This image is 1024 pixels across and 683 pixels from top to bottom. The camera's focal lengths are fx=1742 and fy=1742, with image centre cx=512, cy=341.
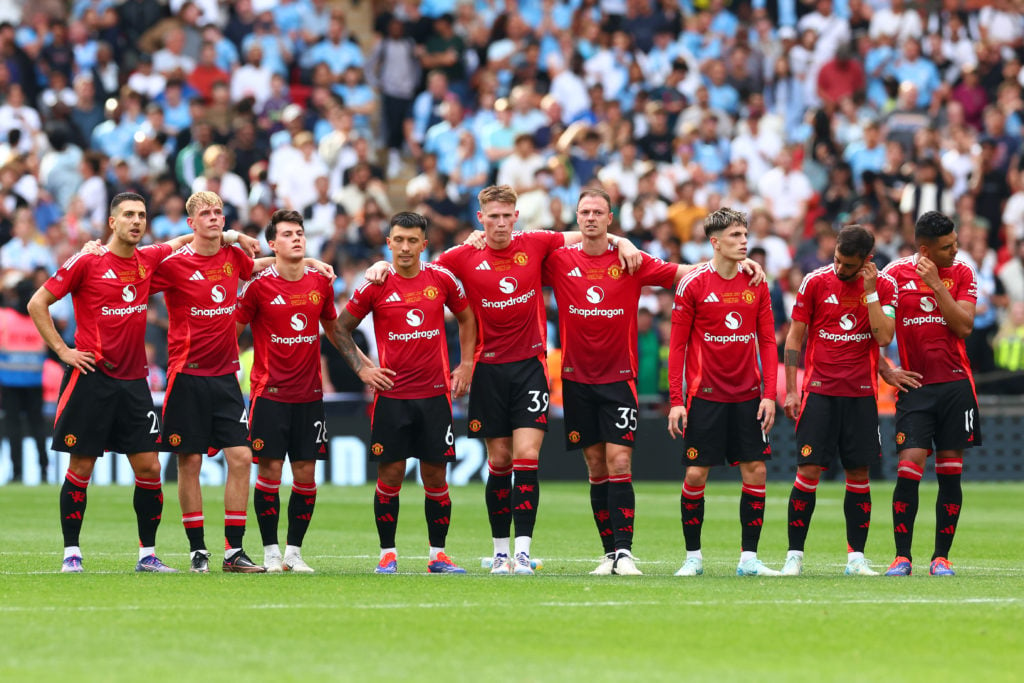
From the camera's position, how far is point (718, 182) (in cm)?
2752

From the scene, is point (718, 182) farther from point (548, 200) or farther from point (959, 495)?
point (959, 495)

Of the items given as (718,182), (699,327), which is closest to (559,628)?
(699,327)

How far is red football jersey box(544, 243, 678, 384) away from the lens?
40.6 ft

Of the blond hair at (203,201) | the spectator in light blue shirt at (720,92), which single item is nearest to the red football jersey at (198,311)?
the blond hair at (203,201)

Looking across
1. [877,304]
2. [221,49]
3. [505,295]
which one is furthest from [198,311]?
[221,49]

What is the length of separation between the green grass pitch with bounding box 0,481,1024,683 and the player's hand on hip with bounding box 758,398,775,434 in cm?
108

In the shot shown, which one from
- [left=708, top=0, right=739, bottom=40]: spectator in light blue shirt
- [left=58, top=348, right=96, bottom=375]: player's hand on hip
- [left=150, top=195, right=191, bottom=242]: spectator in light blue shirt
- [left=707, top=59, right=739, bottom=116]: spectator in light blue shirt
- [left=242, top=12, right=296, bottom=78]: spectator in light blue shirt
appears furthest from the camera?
[left=708, top=0, right=739, bottom=40]: spectator in light blue shirt

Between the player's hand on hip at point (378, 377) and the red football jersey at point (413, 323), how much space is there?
0.07 metres

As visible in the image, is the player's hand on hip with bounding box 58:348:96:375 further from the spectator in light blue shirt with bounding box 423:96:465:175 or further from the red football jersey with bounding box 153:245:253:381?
the spectator in light blue shirt with bounding box 423:96:465:175

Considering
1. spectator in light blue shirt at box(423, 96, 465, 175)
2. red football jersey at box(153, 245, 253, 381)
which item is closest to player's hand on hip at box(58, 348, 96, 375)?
red football jersey at box(153, 245, 253, 381)

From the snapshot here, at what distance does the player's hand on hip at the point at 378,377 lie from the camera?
12234 millimetres

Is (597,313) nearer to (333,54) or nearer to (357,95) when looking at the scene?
(357,95)

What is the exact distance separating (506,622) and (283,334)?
4.02m

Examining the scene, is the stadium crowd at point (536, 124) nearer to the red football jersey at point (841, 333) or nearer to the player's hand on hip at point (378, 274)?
the player's hand on hip at point (378, 274)
